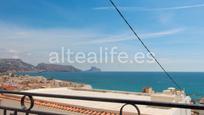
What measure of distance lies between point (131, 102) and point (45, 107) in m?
12.6

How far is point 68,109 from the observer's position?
14484 millimetres

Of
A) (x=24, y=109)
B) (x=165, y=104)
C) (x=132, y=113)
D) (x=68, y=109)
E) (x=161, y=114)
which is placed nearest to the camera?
(x=165, y=104)

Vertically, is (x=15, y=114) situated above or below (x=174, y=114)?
above

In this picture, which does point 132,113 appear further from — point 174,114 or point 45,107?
point 45,107

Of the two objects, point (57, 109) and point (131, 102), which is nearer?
point (131, 102)

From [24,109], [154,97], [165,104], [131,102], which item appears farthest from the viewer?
[154,97]

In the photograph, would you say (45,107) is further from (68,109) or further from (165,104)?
(165,104)

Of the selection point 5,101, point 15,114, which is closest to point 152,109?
point 5,101

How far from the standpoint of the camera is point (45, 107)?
14.3 m

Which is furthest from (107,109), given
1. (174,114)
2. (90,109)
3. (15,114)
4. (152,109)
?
(15,114)

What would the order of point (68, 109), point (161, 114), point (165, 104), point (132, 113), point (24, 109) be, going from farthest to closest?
1. point (68, 109)
2. point (161, 114)
3. point (132, 113)
4. point (24, 109)
5. point (165, 104)

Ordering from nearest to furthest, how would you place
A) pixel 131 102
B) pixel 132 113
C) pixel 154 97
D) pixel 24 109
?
pixel 131 102, pixel 24 109, pixel 132 113, pixel 154 97

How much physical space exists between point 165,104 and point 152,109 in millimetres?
12944

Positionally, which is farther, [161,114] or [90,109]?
[90,109]
